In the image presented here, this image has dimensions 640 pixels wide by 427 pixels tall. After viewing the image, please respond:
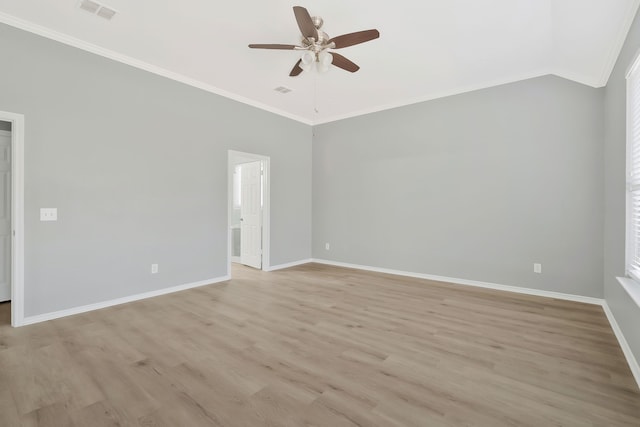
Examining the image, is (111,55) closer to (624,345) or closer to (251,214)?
(251,214)

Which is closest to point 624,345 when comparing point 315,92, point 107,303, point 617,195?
point 617,195

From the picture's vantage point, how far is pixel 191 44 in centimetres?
329

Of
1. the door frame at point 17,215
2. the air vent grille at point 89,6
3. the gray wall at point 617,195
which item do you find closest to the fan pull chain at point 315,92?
the air vent grille at point 89,6

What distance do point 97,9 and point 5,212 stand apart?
2625 mm

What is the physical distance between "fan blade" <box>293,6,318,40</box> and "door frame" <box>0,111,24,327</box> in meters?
2.86

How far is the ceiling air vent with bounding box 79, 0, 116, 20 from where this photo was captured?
2652 mm

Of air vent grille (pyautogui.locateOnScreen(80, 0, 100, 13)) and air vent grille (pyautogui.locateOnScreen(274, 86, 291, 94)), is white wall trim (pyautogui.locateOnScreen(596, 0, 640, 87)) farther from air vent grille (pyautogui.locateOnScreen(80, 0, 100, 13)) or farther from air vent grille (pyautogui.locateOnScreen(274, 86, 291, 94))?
air vent grille (pyautogui.locateOnScreen(80, 0, 100, 13))

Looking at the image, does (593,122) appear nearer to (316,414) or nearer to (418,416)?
(418,416)

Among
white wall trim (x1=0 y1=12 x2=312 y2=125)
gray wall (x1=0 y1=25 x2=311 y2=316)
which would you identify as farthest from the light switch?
white wall trim (x1=0 y1=12 x2=312 y2=125)

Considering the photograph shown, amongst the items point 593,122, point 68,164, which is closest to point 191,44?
point 68,164

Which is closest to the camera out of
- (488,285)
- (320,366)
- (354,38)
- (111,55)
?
(320,366)

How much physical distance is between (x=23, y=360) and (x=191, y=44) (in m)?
3.27

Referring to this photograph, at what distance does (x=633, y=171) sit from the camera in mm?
2441

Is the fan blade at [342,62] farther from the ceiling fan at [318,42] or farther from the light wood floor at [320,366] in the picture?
the light wood floor at [320,366]
